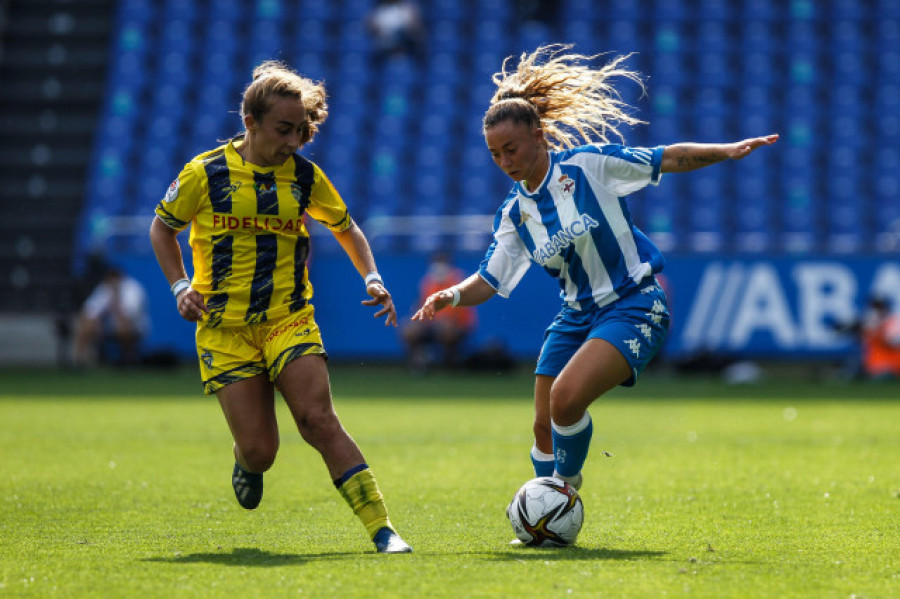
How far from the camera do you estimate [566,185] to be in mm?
5625

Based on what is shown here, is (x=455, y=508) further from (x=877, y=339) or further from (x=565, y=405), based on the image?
(x=877, y=339)

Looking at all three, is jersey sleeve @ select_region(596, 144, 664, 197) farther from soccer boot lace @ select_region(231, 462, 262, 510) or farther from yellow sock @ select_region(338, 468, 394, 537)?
soccer boot lace @ select_region(231, 462, 262, 510)

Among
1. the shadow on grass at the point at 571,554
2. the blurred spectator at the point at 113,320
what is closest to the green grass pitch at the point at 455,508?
the shadow on grass at the point at 571,554

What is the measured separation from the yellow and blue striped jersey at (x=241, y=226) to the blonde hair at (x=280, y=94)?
9.1 inches

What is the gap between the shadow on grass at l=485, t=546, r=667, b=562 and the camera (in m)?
4.89

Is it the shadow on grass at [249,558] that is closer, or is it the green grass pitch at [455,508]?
the green grass pitch at [455,508]

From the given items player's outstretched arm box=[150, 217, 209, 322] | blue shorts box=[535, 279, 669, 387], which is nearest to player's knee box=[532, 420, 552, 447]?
blue shorts box=[535, 279, 669, 387]

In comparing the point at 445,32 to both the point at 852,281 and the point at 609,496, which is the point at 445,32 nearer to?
the point at 852,281

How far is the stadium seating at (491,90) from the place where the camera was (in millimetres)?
21062

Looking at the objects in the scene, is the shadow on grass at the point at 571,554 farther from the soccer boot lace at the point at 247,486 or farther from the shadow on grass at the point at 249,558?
the soccer boot lace at the point at 247,486

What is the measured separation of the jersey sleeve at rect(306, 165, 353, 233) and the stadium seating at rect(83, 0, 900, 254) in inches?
562

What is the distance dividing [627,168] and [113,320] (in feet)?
48.4

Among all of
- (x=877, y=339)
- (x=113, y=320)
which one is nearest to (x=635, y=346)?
(x=877, y=339)

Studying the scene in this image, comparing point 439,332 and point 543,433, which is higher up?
point 543,433
